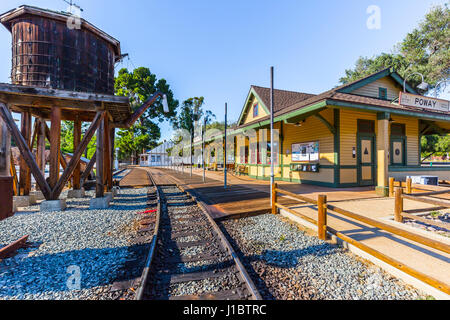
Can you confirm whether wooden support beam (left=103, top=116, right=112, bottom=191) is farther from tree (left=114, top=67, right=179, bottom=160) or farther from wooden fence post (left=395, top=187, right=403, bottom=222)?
tree (left=114, top=67, right=179, bottom=160)

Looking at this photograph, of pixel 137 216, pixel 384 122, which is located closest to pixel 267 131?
pixel 384 122

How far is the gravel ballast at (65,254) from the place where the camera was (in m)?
2.48

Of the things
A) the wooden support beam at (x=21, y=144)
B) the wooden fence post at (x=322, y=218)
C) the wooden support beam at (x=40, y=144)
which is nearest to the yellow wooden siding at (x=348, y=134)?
the wooden fence post at (x=322, y=218)

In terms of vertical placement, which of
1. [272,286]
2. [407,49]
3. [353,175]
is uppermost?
[407,49]

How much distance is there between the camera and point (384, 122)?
7668 mm

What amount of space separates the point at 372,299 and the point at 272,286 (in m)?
→ 1.11

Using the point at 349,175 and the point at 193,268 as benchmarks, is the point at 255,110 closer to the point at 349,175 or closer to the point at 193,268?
the point at 349,175

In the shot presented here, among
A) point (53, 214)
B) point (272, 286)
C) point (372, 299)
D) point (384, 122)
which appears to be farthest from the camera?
point (384, 122)

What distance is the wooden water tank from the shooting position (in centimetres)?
622

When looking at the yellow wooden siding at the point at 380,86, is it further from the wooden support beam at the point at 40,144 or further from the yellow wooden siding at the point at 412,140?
the wooden support beam at the point at 40,144

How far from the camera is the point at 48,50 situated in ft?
20.6

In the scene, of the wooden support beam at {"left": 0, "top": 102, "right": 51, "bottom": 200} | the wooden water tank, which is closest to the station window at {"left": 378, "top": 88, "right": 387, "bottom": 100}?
the wooden water tank

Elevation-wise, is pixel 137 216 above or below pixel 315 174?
below

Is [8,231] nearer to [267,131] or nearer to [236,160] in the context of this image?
[267,131]
